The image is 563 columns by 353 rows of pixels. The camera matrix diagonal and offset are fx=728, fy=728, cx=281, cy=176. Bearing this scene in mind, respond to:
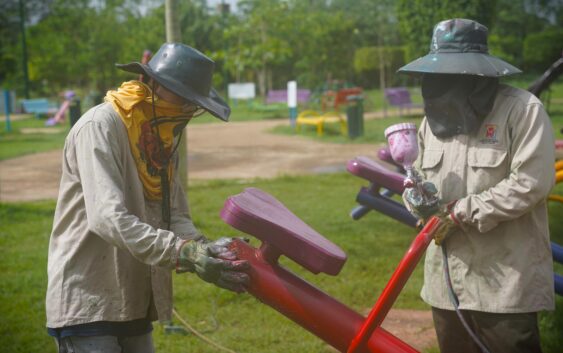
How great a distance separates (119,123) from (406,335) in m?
2.72

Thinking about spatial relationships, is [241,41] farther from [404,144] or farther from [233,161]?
[404,144]

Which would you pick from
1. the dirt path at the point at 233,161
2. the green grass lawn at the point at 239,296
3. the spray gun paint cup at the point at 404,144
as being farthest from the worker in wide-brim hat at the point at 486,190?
the dirt path at the point at 233,161

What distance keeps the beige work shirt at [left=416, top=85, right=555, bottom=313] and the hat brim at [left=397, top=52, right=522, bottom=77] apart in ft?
0.35

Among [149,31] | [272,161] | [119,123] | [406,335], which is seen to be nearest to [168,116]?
[119,123]

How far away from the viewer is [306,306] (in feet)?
7.95

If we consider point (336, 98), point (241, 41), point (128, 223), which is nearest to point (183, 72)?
point (128, 223)

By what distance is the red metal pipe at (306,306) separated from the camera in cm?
242

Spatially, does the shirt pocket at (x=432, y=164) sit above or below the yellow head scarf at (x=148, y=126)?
below

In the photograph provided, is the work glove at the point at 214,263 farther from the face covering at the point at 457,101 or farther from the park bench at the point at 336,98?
the park bench at the point at 336,98

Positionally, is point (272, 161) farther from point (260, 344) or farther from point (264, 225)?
point (264, 225)

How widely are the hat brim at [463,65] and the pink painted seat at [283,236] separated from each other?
0.80 meters

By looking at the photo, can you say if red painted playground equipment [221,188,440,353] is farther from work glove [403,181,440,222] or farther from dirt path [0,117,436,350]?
dirt path [0,117,436,350]

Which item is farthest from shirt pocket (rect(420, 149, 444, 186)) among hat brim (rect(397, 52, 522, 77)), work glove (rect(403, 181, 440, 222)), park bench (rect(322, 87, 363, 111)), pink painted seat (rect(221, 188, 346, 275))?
park bench (rect(322, 87, 363, 111))

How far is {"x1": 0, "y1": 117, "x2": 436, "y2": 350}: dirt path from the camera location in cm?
1098
